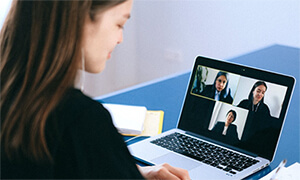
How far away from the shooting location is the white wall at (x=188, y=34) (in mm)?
3150

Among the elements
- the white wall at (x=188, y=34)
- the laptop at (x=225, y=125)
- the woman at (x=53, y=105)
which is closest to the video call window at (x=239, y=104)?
the laptop at (x=225, y=125)

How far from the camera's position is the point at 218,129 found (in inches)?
54.9

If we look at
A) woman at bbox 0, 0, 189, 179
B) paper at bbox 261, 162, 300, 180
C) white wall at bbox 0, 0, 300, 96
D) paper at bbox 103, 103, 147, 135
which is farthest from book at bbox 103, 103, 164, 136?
white wall at bbox 0, 0, 300, 96

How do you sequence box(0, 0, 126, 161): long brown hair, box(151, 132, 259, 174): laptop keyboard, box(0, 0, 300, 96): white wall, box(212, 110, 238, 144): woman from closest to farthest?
box(0, 0, 126, 161): long brown hair → box(151, 132, 259, 174): laptop keyboard → box(212, 110, 238, 144): woman → box(0, 0, 300, 96): white wall

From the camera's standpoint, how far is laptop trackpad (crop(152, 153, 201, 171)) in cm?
126

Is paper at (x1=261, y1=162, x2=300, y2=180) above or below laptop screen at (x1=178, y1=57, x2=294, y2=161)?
below

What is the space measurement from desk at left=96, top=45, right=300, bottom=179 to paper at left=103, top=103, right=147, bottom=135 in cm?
8

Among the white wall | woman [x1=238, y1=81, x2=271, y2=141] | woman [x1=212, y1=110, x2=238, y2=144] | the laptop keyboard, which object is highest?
the white wall

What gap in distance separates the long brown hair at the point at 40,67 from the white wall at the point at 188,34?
2.45 metres

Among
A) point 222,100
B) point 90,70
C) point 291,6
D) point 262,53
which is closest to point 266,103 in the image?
point 222,100

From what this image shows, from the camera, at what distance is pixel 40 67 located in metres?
0.82

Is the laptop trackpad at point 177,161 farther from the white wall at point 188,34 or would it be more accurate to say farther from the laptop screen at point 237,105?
the white wall at point 188,34

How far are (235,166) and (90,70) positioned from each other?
0.50 metres

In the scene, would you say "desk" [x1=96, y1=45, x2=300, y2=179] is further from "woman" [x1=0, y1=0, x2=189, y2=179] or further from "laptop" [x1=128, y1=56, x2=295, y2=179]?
"woman" [x1=0, y1=0, x2=189, y2=179]
